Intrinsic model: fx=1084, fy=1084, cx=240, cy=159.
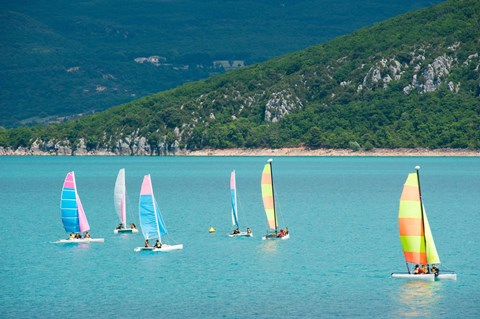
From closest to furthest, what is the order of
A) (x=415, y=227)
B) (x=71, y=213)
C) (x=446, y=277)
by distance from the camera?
(x=415, y=227) < (x=446, y=277) < (x=71, y=213)

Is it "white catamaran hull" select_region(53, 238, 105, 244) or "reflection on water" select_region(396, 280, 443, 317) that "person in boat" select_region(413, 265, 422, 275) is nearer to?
"reflection on water" select_region(396, 280, 443, 317)

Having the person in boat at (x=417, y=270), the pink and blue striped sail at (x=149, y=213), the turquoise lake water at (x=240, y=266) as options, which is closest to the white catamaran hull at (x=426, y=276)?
the person in boat at (x=417, y=270)

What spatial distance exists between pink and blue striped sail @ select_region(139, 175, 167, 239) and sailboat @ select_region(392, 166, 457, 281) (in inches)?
878

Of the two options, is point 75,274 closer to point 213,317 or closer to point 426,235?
point 213,317

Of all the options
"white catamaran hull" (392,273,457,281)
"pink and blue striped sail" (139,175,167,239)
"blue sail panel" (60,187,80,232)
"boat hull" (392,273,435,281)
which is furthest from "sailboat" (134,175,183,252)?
"boat hull" (392,273,435,281)

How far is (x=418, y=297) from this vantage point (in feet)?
222

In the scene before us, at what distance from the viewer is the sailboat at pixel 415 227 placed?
224 feet

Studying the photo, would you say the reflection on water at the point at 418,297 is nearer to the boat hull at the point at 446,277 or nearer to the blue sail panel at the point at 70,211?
the boat hull at the point at 446,277

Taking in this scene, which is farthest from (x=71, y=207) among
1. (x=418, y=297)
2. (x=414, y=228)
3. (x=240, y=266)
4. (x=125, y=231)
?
(x=418, y=297)

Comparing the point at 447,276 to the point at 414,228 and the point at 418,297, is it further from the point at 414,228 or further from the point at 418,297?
the point at 418,297

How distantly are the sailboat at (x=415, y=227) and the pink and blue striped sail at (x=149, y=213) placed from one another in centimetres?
2230

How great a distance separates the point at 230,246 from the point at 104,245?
35.7 ft

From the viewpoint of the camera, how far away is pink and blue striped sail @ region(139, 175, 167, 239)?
84.6 meters

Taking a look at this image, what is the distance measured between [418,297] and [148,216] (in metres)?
25.9
